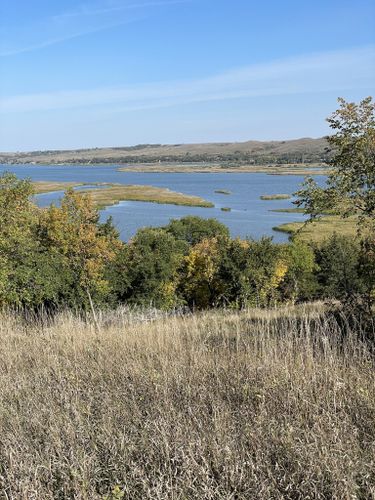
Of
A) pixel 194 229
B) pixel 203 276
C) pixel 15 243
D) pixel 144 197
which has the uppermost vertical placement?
pixel 144 197

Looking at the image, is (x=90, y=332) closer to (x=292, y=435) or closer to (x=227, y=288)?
(x=292, y=435)

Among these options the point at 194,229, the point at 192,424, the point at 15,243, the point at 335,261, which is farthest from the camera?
the point at 194,229

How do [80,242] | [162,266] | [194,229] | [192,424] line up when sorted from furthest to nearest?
[194,229]
[162,266]
[80,242]
[192,424]

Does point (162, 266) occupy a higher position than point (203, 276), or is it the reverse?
point (162, 266)

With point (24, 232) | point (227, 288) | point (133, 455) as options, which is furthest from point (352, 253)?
point (133, 455)

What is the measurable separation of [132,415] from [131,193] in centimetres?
12150

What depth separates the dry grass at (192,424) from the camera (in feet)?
8.75

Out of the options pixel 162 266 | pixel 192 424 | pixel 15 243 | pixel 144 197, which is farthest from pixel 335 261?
pixel 144 197

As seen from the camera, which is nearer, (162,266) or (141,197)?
(162,266)

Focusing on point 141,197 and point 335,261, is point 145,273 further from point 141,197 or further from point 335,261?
point 141,197

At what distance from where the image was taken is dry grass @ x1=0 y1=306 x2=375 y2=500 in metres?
2.67

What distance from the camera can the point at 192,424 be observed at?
10.9ft

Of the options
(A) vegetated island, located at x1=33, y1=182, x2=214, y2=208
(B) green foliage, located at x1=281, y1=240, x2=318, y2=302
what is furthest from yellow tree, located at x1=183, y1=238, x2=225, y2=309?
(A) vegetated island, located at x1=33, y1=182, x2=214, y2=208

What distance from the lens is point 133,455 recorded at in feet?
9.93
